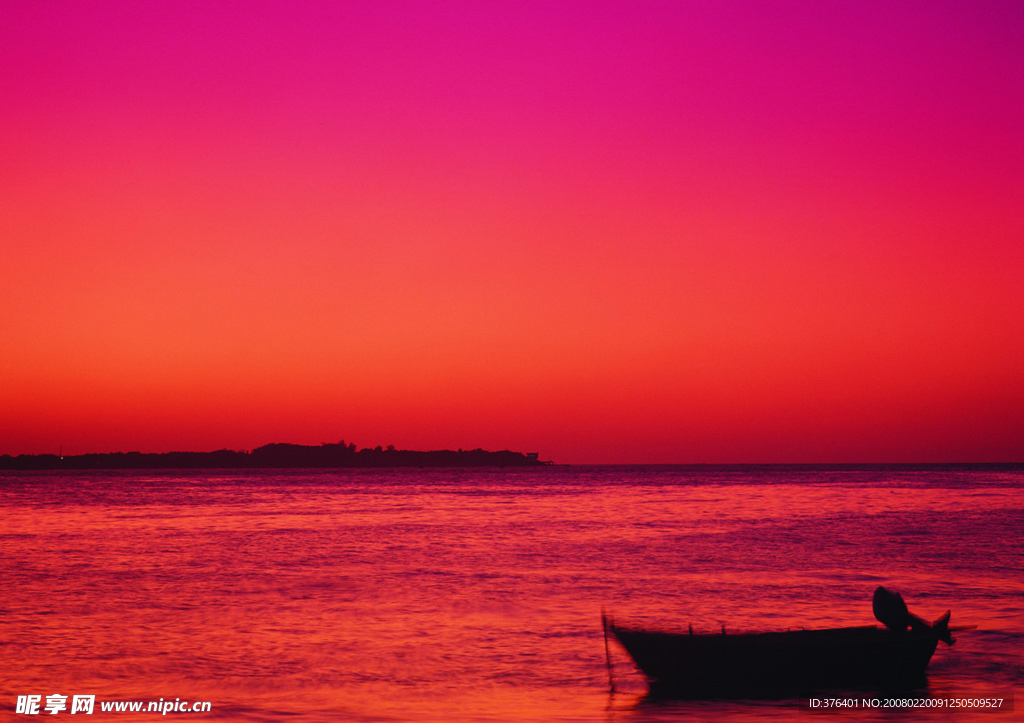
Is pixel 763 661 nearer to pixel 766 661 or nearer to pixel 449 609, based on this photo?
pixel 766 661

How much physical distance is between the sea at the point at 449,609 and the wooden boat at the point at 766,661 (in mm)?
325

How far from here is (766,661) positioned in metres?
15.3

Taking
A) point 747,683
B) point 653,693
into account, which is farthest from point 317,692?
point 747,683

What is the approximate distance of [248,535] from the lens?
49.9 m

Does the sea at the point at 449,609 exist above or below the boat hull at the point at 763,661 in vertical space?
below

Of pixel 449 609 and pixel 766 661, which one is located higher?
pixel 766 661

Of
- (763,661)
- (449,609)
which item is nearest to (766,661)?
(763,661)

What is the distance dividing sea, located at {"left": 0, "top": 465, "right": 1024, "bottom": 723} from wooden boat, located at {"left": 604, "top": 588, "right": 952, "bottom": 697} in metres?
0.33

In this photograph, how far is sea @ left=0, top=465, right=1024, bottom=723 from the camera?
621 inches

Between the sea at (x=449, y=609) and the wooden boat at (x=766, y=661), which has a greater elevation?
the wooden boat at (x=766, y=661)

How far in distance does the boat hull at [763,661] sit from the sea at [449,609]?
330 mm

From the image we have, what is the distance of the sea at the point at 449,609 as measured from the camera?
51.7ft

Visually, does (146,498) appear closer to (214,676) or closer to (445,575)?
(445,575)

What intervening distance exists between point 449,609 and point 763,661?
1164 cm
